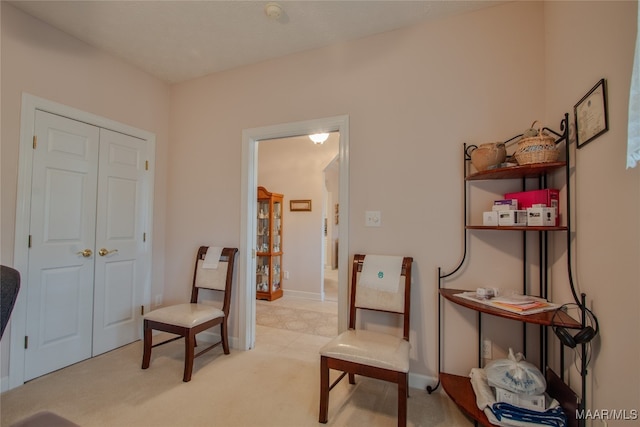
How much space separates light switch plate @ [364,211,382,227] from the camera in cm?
216

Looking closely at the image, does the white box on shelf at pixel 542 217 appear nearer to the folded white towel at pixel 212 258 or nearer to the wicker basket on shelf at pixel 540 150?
the wicker basket on shelf at pixel 540 150

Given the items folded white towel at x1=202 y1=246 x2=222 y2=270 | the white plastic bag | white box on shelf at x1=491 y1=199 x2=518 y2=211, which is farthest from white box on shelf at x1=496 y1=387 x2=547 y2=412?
folded white towel at x1=202 y1=246 x2=222 y2=270

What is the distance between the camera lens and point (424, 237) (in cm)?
205

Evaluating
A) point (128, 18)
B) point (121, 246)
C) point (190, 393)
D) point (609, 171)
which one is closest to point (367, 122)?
point (609, 171)

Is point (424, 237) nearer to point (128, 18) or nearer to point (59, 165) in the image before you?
point (128, 18)

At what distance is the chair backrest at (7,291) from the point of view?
934 mm

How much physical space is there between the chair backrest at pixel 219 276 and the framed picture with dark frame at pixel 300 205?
2166 mm

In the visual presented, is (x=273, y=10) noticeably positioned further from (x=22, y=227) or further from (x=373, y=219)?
(x=22, y=227)

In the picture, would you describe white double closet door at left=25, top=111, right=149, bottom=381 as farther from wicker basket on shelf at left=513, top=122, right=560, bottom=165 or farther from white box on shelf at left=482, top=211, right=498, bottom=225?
wicker basket on shelf at left=513, top=122, right=560, bottom=165

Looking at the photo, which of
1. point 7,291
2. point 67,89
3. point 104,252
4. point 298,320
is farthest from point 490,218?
point 67,89

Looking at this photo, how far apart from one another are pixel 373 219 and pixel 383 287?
20.8 inches

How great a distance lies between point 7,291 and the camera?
97 cm

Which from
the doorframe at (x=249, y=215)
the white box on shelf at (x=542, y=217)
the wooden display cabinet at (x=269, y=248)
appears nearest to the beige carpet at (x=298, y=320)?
the wooden display cabinet at (x=269, y=248)

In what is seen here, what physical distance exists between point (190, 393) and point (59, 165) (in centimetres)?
202
